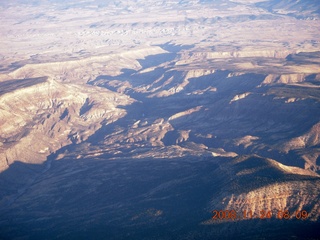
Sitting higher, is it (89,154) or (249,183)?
(249,183)

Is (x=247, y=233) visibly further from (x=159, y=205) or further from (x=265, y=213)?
(x=159, y=205)

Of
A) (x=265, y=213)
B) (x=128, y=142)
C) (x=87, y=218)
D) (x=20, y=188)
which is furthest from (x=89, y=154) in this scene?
(x=265, y=213)

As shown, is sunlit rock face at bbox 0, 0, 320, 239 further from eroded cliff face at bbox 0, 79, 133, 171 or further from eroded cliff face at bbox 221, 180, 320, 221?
eroded cliff face at bbox 0, 79, 133, 171
